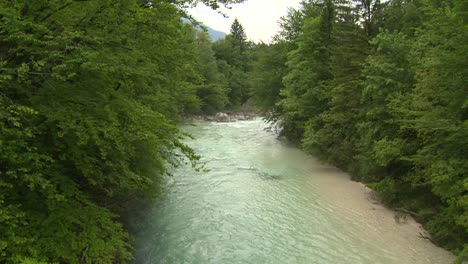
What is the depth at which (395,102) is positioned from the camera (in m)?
12.3

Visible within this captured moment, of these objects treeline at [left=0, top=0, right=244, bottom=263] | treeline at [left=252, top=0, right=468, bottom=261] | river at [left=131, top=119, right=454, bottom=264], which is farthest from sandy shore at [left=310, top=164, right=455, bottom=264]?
treeline at [left=0, top=0, right=244, bottom=263]

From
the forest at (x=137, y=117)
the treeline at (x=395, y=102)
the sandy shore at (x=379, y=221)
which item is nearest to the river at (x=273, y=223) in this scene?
the sandy shore at (x=379, y=221)

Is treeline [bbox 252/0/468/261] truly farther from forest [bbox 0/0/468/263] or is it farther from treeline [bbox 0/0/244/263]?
treeline [bbox 0/0/244/263]

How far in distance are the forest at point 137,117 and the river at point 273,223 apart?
76 cm

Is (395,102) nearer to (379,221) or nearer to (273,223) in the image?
(379,221)

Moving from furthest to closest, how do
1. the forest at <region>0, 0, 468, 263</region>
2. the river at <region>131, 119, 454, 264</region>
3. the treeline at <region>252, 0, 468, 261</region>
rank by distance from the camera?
1. the treeline at <region>252, 0, 468, 261</region>
2. the river at <region>131, 119, 454, 264</region>
3. the forest at <region>0, 0, 468, 263</region>

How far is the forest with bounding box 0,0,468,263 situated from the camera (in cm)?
508

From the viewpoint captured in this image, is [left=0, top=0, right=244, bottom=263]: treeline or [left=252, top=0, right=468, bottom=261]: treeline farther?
[left=252, top=0, right=468, bottom=261]: treeline

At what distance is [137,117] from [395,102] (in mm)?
9619

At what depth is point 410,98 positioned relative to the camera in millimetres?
12016

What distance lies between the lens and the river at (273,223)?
352 inches

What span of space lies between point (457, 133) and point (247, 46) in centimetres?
6268

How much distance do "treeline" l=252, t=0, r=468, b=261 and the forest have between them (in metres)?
0.06

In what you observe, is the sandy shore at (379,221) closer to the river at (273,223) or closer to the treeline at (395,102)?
the river at (273,223)
